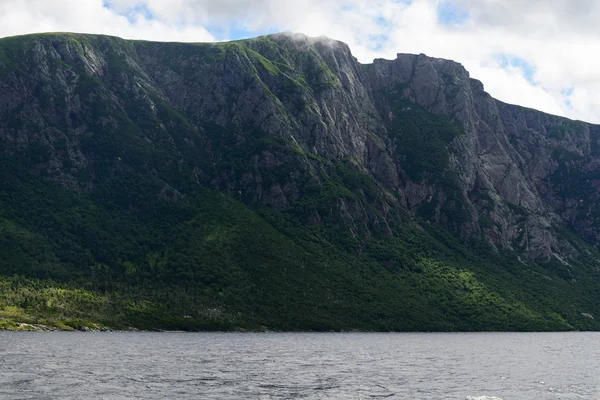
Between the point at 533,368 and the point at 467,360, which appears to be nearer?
the point at 533,368

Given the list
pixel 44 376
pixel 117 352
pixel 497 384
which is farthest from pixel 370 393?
pixel 117 352

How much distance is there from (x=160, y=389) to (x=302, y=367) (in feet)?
130

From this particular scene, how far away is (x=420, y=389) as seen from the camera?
93688 mm

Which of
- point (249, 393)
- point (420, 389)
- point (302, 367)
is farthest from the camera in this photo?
point (302, 367)

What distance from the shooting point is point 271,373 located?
110 m

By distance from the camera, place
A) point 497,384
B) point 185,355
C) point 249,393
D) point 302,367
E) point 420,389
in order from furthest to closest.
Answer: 1. point 185,355
2. point 302,367
3. point 497,384
4. point 420,389
5. point 249,393

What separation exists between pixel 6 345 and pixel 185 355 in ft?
139

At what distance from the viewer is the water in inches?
3391

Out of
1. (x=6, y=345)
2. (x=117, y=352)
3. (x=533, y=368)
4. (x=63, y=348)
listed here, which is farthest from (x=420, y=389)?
(x=6, y=345)

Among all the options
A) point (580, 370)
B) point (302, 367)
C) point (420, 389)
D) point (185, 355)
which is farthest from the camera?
point (185, 355)

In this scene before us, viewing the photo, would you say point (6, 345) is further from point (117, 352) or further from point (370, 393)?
point (370, 393)

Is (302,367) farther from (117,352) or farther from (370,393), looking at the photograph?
A: (117,352)

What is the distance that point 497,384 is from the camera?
103062 mm

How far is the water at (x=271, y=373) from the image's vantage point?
8612cm
